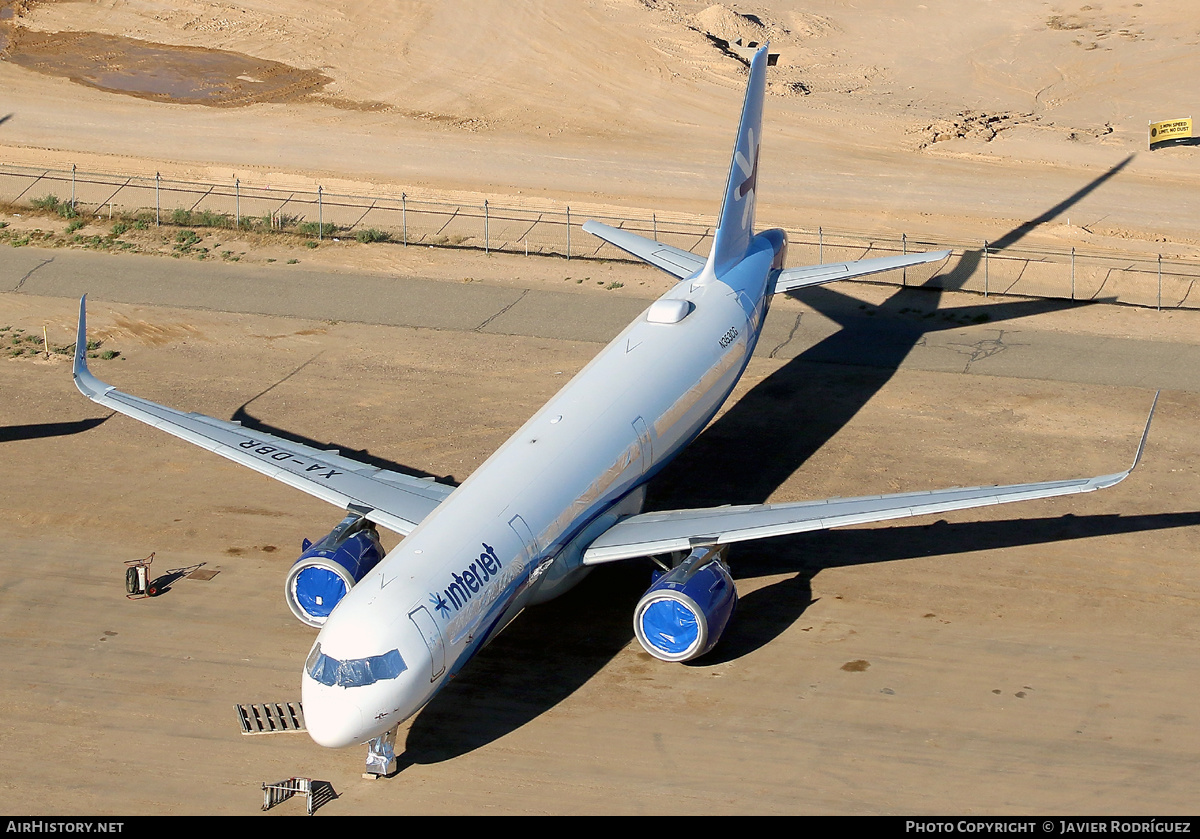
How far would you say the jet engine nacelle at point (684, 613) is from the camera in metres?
28.8

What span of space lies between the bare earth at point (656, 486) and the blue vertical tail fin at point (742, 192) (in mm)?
5933

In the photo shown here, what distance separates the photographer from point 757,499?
38062mm

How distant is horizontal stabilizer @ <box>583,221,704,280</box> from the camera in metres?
42.5

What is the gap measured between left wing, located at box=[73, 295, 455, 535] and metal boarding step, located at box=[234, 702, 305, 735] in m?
4.79

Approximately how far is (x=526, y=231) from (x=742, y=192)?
2155 centimetres

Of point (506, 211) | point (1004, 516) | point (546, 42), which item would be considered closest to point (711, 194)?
point (506, 211)

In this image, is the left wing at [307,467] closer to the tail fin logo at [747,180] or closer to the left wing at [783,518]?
the left wing at [783,518]

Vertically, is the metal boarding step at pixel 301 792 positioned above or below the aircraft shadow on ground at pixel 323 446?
below

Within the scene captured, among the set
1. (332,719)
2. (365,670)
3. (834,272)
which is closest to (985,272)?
(834,272)

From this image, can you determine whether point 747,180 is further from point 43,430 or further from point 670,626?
point 43,430

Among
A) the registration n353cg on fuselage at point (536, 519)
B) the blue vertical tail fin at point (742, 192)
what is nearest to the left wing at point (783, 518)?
the registration n353cg on fuselage at point (536, 519)

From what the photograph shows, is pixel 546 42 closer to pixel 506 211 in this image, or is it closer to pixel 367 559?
pixel 506 211

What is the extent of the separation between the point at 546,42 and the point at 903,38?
979 inches

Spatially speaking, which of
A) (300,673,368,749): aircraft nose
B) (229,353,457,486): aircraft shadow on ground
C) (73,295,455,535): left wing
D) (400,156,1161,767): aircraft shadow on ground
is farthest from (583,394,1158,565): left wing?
(229,353,457,486): aircraft shadow on ground
